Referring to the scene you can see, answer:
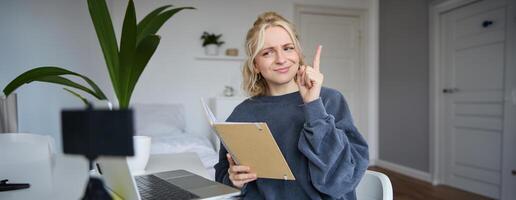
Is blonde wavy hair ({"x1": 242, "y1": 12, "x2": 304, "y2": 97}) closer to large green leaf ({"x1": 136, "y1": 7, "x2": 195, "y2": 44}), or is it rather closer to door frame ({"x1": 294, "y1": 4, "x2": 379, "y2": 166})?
large green leaf ({"x1": 136, "y1": 7, "x2": 195, "y2": 44})

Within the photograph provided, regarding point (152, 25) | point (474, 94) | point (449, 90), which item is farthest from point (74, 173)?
point (449, 90)

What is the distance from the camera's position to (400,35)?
3877mm

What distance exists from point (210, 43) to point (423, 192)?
260 centimetres

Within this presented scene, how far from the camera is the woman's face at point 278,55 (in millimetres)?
899

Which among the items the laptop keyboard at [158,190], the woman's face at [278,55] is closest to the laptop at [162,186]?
the laptop keyboard at [158,190]

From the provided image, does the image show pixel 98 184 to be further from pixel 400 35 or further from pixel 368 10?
pixel 368 10

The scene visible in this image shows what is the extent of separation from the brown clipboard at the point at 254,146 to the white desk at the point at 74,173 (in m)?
0.25

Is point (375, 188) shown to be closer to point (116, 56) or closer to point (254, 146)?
point (254, 146)

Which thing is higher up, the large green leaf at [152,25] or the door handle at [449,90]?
the large green leaf at [152,25]

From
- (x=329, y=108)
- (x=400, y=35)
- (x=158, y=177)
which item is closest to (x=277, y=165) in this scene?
(x=329, y=108)

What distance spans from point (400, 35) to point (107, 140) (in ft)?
13.5

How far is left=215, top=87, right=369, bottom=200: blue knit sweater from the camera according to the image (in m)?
0.76

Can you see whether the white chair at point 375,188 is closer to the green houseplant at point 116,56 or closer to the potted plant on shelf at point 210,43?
the green houseplant at point 116,56

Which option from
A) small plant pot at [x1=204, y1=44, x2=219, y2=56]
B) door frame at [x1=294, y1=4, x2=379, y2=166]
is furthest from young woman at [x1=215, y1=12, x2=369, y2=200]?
door frame at [x1=294, y1=4, x2=379, y2=166]
